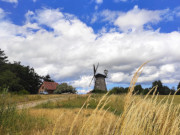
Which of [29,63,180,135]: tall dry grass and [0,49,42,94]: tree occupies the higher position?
[0,49,42,94]: tree

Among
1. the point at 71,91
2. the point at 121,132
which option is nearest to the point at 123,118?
the point at 121,132

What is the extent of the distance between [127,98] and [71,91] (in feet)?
118

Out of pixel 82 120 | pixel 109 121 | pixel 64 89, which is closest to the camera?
pixel 82 120

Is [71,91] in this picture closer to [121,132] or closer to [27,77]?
[27,77]

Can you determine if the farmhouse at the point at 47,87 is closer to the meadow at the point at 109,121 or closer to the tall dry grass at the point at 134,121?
the meadow at the point at 109,121

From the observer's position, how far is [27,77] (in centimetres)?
4553

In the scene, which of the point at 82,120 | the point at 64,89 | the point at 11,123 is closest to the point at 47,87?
the point at 64,89

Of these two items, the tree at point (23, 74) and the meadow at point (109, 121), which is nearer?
the meadow at point (109, 121)

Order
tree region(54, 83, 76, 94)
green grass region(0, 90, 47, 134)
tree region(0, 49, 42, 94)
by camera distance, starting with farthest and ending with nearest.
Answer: tree region(0, 49, 42, 94) → tree region(54, 83, 76, 94) → green grass region(0, 90, 47, 134)

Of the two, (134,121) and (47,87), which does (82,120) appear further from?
(47,87)

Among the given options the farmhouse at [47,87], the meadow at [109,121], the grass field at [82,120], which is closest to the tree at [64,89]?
the farmhouse at [47,87]

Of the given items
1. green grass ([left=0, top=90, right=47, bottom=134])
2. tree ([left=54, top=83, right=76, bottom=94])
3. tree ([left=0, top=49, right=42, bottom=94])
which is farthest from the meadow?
tree ([left=0, top=49, right=42, bottom=94])

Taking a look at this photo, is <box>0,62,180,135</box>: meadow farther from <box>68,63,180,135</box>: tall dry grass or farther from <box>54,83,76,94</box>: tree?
<box>54,83,76,94</box>: tree

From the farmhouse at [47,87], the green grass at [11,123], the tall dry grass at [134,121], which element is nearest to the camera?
the tall dry grass at [134,121]
